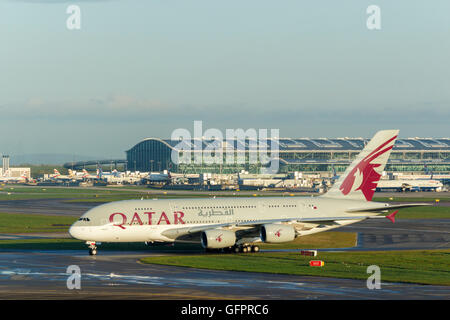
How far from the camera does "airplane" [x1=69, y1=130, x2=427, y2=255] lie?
57.3 metres

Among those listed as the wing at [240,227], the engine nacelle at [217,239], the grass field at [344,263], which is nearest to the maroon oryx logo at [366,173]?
the wing at [240,227]

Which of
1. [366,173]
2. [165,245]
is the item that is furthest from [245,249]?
[366,173]

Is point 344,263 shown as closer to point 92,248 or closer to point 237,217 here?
point 237,217

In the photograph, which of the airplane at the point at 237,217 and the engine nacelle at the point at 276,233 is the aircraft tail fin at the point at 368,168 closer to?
the airplane at the point at 237,217

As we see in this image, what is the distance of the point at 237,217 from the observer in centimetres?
6034

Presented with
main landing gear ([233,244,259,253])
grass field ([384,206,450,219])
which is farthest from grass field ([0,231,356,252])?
grass field ([384,206,450,219])

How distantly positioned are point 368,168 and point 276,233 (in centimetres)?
1296

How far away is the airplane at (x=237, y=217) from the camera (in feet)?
188

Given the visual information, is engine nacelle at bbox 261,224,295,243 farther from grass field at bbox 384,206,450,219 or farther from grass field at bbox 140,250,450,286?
grass field at bbox 384,206,450,219

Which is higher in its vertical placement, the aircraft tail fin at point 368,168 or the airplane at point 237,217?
the aircraft tail fin at point 368,168

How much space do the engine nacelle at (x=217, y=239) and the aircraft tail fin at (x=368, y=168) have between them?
13.6 m
